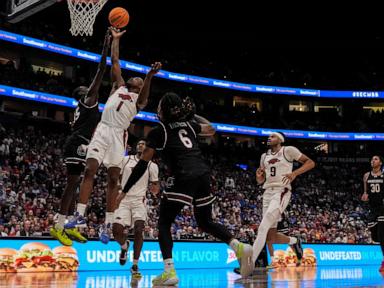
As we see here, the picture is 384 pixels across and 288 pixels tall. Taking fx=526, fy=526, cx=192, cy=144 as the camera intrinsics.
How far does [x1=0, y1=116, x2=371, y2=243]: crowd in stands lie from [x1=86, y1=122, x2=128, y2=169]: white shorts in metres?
5.35

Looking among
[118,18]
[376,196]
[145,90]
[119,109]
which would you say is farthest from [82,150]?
[376,196]

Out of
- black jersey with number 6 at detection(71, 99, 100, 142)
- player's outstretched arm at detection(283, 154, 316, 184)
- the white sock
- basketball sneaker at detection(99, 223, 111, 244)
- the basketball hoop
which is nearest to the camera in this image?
basketball sneaker at detection(99, 223, 111, 244)

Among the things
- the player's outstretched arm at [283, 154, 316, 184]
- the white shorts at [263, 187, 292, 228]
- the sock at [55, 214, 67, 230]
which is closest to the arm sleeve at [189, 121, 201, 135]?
the sock at [55, 214, 67, 230]

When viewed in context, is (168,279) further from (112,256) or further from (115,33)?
(112,256)

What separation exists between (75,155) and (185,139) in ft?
7.73

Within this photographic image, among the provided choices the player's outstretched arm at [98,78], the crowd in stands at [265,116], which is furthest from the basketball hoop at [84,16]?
the crowd in stands at [265,116]

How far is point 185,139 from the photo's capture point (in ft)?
21.2

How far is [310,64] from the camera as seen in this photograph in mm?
43531

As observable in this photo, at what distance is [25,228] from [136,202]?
24.5 ft

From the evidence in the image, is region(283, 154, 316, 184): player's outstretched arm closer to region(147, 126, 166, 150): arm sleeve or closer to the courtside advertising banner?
region(147, 126, 166, 150): arm sleeve

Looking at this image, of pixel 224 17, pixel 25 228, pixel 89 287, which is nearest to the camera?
pixel 89 287

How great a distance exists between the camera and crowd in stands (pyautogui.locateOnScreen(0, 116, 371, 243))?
18094 millimetres

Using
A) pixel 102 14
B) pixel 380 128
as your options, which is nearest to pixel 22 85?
pixel 102 14

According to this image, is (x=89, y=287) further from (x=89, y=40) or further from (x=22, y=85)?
(x=89, y=40)
